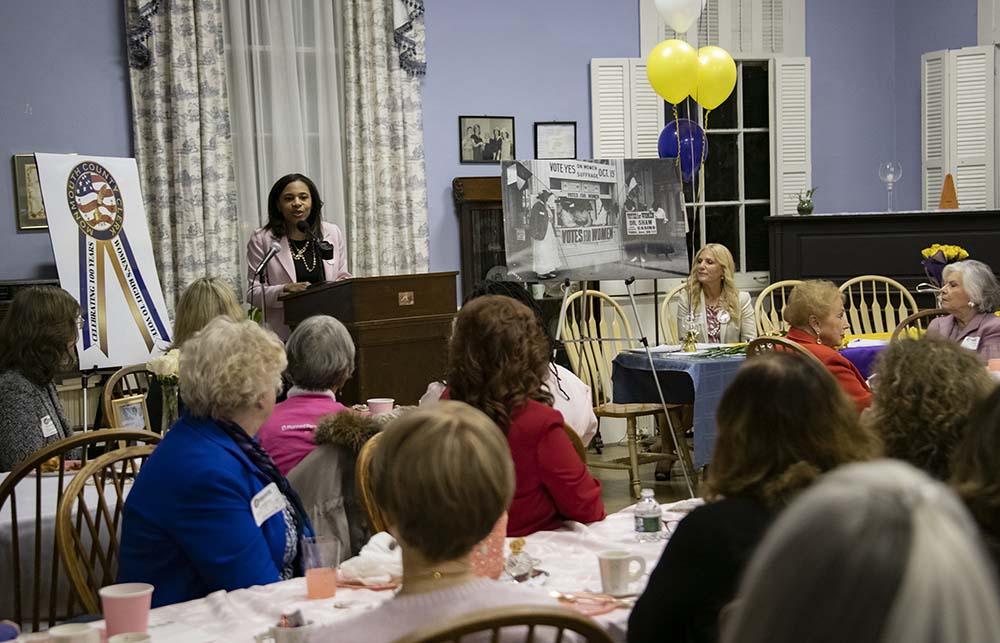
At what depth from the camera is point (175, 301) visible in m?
7.07

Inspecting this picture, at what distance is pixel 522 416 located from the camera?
284cm

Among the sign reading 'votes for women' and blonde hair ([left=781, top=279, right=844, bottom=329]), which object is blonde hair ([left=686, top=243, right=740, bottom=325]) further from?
the sign reading 'votes for women'

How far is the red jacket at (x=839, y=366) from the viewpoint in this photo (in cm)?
479

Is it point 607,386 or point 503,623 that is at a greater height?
point 503,623

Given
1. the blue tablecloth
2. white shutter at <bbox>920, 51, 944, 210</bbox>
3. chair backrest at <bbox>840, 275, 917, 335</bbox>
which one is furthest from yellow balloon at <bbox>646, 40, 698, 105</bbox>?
white shutter at <bbox>920, 51, 944, 210</bbox>

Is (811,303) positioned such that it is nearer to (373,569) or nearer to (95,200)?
(373,569)

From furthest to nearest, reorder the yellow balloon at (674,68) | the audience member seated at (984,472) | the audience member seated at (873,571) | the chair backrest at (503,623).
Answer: the yellow balloon at (674,68), the audience member seated at (984,472), the chair backrest at (503,623), the audience member seated at (873,571)

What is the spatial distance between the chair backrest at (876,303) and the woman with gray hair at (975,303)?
1842 millimetres

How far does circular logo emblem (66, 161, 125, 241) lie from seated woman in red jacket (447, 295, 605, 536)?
406cm

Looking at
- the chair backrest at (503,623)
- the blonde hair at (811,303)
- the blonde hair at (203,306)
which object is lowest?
the chair backrest at (503,623)

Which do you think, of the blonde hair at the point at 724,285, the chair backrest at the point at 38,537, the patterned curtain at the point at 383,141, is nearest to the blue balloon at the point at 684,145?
the blonde hair at the point at 724,285

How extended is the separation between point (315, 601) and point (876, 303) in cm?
617

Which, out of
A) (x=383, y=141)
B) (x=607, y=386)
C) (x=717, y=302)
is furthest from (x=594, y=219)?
(x=383, y=141)

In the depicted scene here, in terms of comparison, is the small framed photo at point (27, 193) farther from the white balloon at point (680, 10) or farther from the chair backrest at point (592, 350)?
the white balloon at point (680, 10)
